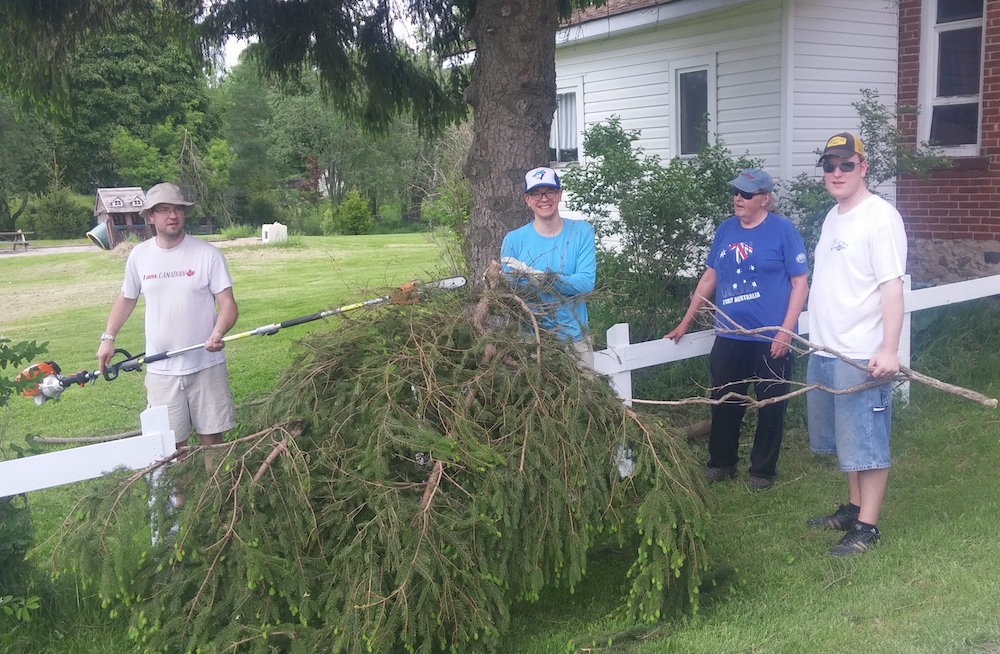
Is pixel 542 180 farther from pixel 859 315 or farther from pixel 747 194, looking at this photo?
pixel 859 315

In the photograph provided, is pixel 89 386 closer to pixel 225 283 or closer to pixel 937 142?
pixel 225 283

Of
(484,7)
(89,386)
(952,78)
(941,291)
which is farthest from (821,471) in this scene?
(89,386)

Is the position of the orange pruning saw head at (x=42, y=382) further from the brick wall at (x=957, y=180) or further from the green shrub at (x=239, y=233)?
the green shrub at (x=239, y=233)

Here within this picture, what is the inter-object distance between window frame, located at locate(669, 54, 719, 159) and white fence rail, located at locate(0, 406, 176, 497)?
7994mm

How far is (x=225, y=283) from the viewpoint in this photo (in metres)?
4.59

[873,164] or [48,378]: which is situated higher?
[873,164]

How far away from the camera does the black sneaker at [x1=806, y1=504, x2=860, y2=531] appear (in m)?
4.52

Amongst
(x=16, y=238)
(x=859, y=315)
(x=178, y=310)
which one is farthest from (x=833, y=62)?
(x=16, y=238)

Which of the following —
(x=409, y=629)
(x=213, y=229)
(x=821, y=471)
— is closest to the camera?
(x=409, y=629)

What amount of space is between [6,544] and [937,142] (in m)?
9.36

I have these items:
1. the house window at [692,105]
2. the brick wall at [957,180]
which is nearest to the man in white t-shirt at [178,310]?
the house window at [692,105]

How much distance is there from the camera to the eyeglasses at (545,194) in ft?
14.4

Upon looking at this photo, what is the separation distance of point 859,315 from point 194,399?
11.2 ft

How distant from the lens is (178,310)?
14.8 ft
